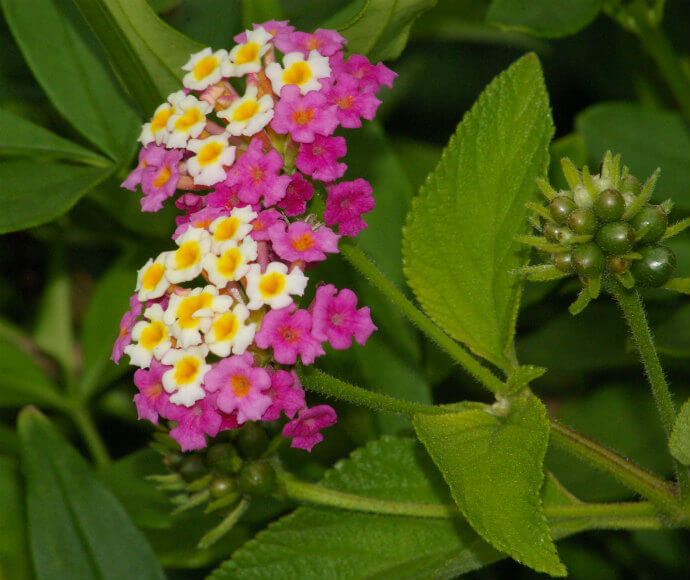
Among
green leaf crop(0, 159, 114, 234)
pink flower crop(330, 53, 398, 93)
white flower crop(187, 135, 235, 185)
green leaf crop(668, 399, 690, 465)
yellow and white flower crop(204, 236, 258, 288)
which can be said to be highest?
pink flower crop(330, 53, 398, 93)

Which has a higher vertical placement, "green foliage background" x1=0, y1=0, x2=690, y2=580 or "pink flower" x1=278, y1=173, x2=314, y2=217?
"pink flower" x1=278, y1=173, x2=314, y2=217

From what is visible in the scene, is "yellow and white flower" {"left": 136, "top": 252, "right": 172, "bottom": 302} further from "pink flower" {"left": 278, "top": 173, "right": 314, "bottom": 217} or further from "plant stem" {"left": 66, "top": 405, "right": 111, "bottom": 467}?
"plant stem" {"left": 66, "top": 405, "right": 111, "bottom": 467}

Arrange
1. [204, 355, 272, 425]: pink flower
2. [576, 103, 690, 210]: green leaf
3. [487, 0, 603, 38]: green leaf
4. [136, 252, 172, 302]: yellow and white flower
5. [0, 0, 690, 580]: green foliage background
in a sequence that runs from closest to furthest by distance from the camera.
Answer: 1. [204, 355, 272, 425]: pink flower
2. [136, 252, 172, 302]: yellow and white flower
3. [0, 0, 690, 580]: green foliage background
4. [487, 0, 603, 38]: green leaf
5. [576, 103, 690, 210]: green leaf

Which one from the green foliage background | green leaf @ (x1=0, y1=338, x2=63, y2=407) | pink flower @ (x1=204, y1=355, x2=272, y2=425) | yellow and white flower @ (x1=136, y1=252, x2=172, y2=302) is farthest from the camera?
green leaf @ (x1=0, y1=338, x2=63, y2=407)

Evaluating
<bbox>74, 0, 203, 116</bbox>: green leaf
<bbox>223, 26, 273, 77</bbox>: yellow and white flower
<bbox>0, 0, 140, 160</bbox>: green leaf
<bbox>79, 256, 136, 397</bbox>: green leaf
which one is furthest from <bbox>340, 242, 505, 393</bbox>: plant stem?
<bbox>79, 256, 136, 397</bbox>: green leaf

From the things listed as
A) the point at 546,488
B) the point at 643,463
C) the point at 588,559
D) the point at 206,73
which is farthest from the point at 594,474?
the point at 206,73

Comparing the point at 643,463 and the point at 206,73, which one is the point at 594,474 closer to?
the point at 643,463
